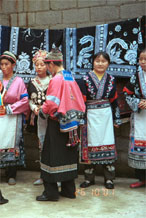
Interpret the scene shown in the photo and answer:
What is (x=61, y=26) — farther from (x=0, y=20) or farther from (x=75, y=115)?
(x=75, y=115)

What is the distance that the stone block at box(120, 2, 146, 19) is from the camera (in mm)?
4649

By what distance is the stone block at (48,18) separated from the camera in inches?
202

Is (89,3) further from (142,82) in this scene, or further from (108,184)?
(108,184)

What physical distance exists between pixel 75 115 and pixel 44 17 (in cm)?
228

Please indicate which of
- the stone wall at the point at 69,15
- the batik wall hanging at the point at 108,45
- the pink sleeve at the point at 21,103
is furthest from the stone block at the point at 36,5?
the pink sleeve at the point at 21,103

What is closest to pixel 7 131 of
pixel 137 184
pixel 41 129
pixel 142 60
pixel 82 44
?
pixel 41 129

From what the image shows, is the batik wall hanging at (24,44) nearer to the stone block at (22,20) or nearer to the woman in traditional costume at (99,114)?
the stone block at (22,20)

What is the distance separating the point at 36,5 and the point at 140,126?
2.62 m

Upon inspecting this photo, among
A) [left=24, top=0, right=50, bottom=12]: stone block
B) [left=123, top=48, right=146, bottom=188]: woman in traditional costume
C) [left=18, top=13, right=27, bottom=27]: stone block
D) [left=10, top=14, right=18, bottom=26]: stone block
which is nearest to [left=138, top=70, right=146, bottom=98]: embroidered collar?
[left=123, top=48, right=146, bottom=188]: woman in traditional costume

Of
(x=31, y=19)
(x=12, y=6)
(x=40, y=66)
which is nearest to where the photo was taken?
(x=40, y=66)

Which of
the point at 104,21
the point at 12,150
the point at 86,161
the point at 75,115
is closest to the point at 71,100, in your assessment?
the point at 75,115

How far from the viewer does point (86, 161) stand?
4.24 metres

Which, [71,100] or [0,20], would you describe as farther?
[0,20]

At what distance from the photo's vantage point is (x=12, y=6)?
214 inches
